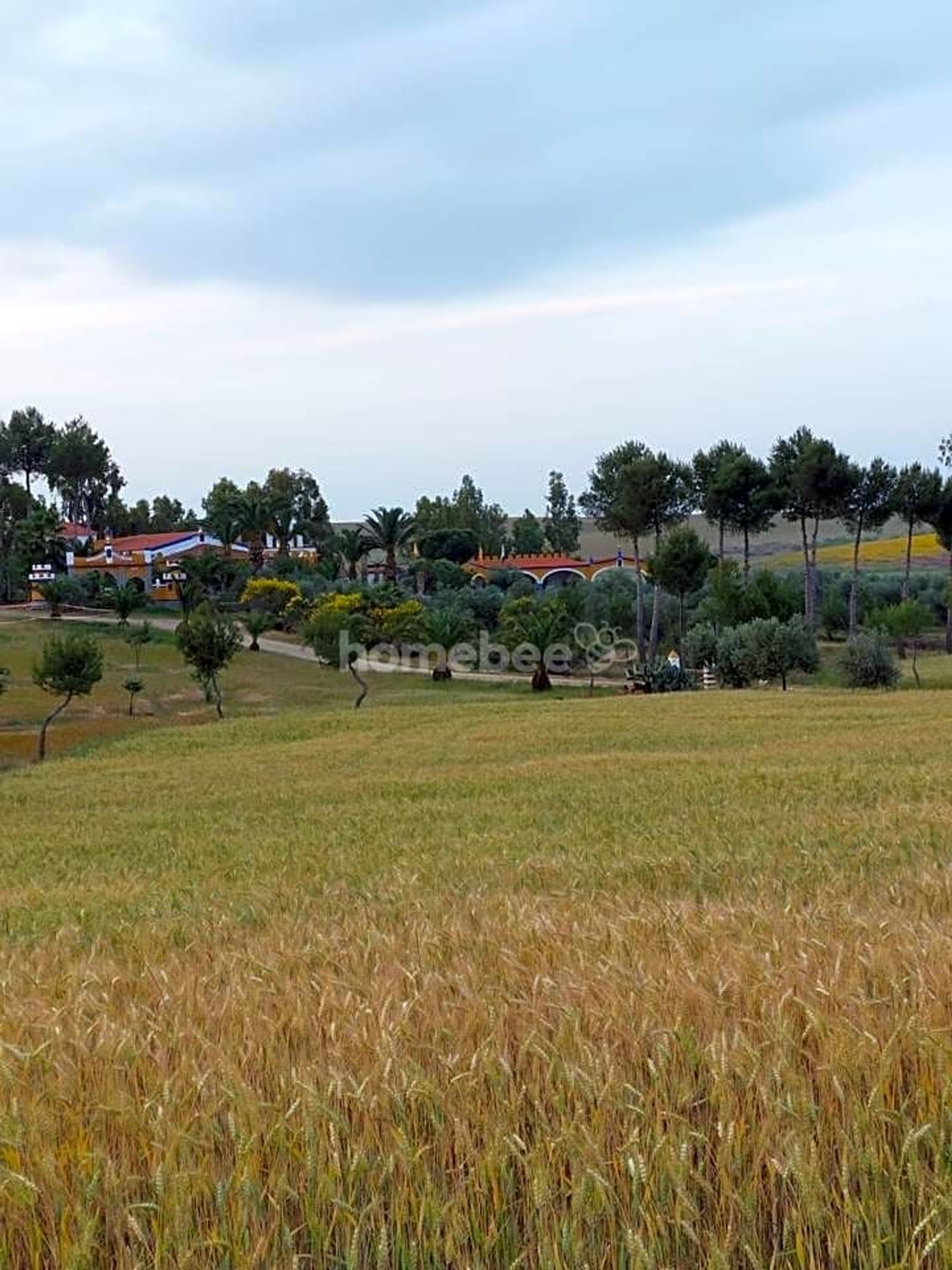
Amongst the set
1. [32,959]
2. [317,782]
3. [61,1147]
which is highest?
[61,1147]

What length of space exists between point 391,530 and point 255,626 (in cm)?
1714

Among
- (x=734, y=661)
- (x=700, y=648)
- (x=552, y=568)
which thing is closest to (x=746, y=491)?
(x=700, y=648)

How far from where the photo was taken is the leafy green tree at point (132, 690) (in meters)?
53.2

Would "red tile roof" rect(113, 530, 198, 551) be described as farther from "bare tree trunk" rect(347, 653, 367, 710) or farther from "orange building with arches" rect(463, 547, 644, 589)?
"bare tree trunk" rect(347, 653, 367, 710)

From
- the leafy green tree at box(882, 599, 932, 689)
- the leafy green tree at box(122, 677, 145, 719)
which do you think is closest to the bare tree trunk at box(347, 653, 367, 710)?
the leafy green tree at box(122, 677, 145, 719)

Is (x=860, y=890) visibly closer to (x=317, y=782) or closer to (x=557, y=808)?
(x=557, y=808)

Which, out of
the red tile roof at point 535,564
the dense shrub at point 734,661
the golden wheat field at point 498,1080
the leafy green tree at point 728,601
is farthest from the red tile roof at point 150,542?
the golden wheat field at point 498,1080

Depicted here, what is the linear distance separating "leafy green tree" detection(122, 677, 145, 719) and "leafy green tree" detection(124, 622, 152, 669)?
997cm

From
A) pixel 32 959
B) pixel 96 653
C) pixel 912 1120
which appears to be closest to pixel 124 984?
pixel 32 959

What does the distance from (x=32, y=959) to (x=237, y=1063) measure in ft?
9.67

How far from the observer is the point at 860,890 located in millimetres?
6254

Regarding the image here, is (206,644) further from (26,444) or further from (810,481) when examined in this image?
(26,444)

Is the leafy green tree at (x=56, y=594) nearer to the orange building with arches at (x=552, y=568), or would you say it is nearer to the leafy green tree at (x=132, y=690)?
the leafy green tree at (x=132, y=690)

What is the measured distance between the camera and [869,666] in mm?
53531
